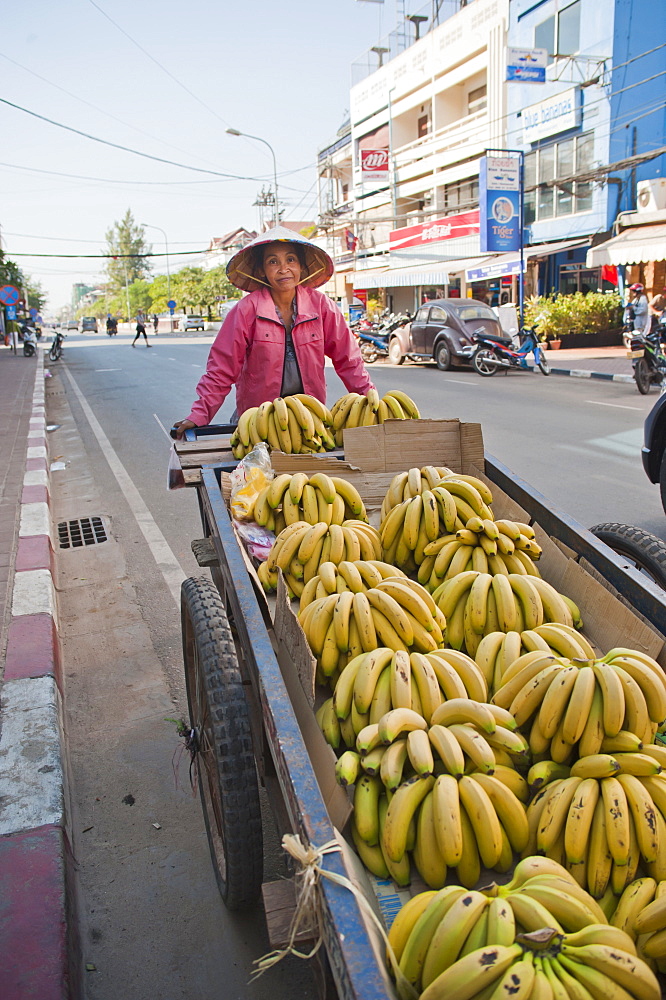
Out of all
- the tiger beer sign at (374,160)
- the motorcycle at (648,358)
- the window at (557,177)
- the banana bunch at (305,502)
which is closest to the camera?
the banana bunch at (305,502)

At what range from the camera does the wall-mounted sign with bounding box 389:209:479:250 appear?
29.5 m

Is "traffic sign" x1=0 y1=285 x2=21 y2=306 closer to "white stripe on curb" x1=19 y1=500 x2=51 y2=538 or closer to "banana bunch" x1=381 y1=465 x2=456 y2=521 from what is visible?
"white stripe on curb" x1=19 y1=500 x2=51 y2=538

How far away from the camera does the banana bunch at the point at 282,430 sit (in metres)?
3.61

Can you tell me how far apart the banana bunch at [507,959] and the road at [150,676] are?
3.74 feet

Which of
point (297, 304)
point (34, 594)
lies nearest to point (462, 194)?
point (297, 304)

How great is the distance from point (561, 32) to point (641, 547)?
26070mm

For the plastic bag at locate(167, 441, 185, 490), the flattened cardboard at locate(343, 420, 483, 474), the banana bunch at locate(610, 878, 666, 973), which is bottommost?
the banana bunch at locate(610, 878, 666, 973)

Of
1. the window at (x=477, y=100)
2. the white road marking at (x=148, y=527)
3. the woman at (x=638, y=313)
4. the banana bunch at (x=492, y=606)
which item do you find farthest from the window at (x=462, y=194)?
the banana bunch at (x=492, y=606)

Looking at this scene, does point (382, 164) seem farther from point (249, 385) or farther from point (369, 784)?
point (369, 784)

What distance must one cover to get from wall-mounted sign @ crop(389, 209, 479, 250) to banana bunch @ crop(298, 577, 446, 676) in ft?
96.3

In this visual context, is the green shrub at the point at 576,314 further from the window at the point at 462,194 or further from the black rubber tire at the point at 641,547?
the black rubber tire at the point at 641,547

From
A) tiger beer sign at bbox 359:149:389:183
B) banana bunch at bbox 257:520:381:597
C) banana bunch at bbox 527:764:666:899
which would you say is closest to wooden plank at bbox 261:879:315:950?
banana bunch at bbox 527:764:666:899

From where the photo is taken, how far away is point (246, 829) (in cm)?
214

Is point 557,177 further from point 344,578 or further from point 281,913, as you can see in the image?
point 281,913
